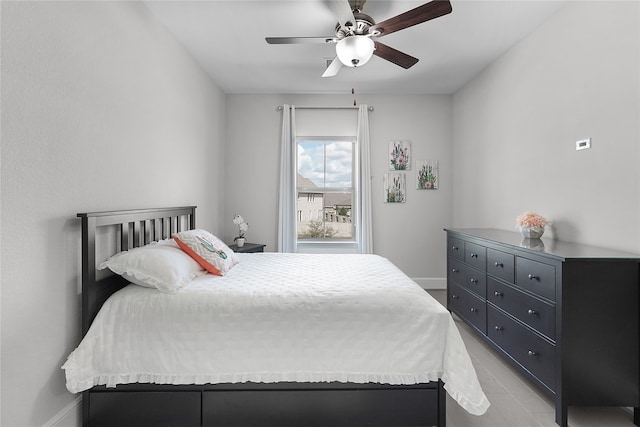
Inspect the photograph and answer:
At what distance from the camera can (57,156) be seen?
169 cm

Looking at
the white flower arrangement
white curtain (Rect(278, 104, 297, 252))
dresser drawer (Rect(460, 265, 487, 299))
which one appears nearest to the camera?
dresser drawer (Rect(460, 265, 487, 299))

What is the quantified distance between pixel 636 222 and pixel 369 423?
196 cm

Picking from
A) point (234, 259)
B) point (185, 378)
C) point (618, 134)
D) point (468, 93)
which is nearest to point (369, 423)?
point (185, 378)

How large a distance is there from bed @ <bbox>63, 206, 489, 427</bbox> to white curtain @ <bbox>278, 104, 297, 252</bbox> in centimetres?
274

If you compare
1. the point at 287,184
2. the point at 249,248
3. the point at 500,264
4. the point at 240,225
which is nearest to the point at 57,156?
the point at 249,248

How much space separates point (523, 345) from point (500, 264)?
1.89 ft

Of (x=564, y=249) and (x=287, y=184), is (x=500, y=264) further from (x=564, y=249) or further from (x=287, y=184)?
(x=287, y=184)

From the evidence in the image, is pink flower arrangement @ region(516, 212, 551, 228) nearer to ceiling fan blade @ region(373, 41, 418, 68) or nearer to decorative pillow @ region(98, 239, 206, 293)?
ceiling fan blade @ region(373, 41, 418, 68)

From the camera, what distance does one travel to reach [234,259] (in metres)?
2.76

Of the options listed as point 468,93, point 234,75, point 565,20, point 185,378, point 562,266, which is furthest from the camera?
point 468,93

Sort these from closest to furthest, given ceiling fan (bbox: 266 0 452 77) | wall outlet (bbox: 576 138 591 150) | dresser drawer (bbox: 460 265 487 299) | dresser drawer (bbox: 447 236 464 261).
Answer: ceiling fan (bbox: 266 0 452 77) → wall outlet (bbox: 576 138 591 150) → dresser drawer (bbox: 460 265 487 299) → dresser drawer (bbox: 447 236 464 261)

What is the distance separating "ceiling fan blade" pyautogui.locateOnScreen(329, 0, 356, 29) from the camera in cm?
201

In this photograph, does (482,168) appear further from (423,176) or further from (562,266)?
(562,266)

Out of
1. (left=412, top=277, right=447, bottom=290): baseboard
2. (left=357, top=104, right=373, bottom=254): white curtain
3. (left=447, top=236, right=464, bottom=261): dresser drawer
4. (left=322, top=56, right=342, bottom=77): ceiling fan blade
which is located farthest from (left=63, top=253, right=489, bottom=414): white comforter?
(left=412, top=277, right=447, bottom=290): baseboard
